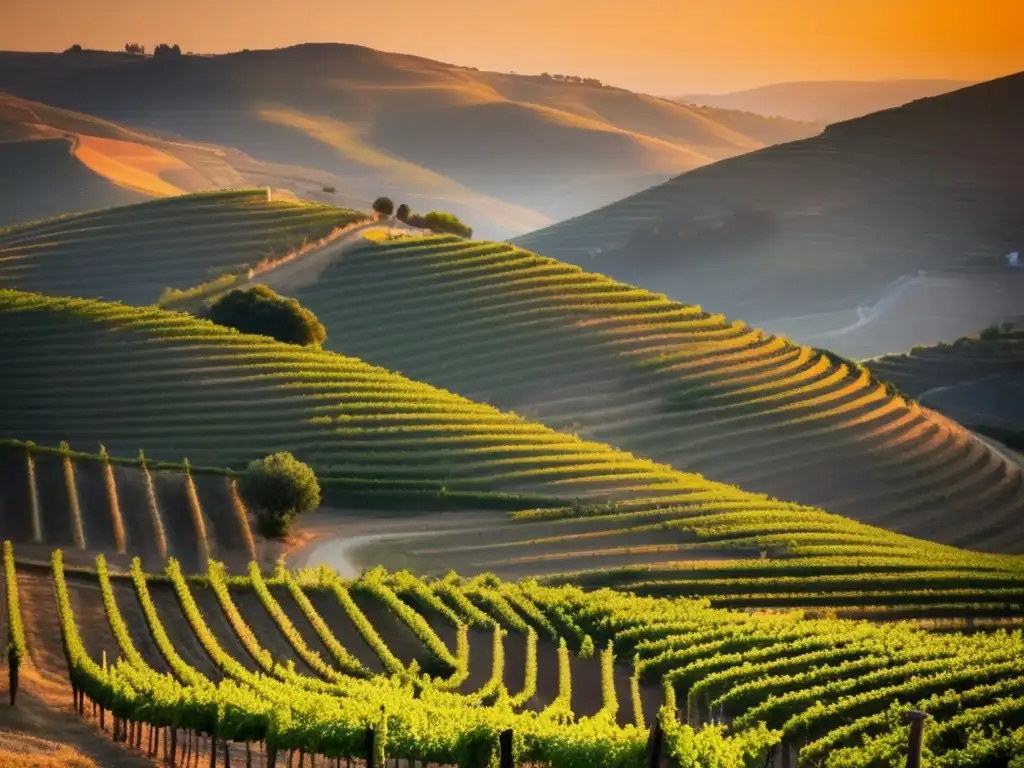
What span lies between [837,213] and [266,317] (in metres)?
123

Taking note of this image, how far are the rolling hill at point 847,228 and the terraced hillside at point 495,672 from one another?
111584 millimetres

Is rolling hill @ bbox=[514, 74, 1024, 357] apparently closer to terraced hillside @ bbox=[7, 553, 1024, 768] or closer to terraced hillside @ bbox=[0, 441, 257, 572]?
terraced hillside @ bbox=[0, 441, 257, 572]

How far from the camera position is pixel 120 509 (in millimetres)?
40688

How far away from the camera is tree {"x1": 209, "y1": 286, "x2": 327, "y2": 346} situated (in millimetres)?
62219

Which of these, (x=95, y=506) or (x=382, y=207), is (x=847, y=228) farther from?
(x=95, y=506)

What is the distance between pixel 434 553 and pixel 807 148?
158949 millimetres

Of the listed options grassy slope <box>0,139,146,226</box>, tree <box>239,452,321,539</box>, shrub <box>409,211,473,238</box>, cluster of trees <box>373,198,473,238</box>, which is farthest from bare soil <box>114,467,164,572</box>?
grassy slope <box>0,139,146,226</box>

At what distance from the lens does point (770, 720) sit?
26359mm

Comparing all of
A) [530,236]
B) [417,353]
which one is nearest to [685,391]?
[417,353]

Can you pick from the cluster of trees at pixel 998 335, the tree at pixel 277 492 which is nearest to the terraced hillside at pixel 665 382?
the tree at pixel 277 492

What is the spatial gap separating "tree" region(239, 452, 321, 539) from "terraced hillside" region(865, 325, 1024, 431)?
4949 cm

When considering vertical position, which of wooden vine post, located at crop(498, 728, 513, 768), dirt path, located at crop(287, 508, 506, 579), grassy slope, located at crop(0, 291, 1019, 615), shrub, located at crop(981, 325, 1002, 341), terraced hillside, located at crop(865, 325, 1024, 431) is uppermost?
shrub, located at crop(981, 325, 1002, 341)

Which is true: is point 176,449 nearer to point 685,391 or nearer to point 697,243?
point 685,391

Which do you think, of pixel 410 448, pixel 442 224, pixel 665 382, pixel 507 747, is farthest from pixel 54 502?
pixel 442 224
